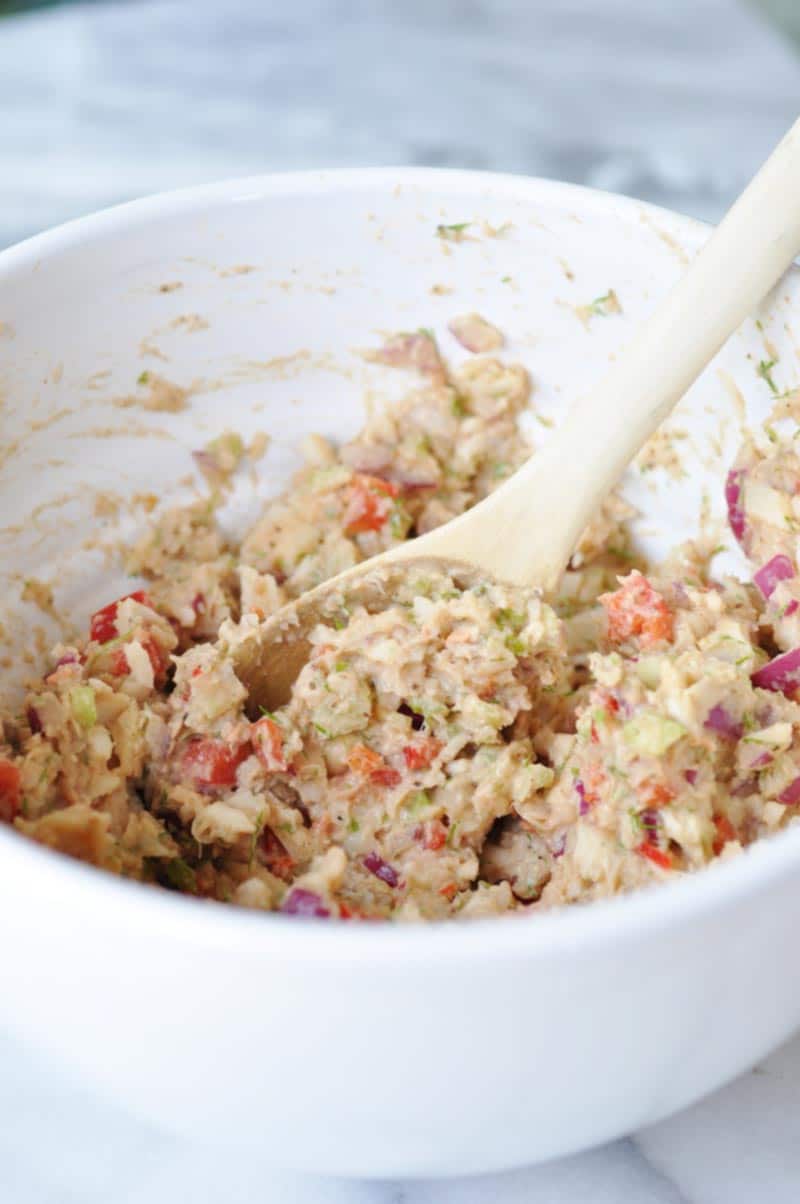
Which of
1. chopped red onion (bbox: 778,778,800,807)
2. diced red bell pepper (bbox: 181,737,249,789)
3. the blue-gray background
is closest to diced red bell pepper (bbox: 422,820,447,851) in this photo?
diced red bell pepper (bbox: 181,737,249,789)

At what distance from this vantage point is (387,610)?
166 cm

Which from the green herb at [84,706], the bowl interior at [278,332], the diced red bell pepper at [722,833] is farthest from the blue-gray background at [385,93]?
the diced red bell pepper at [722,833]

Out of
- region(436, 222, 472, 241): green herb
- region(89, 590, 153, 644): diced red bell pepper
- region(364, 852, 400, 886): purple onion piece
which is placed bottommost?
region(89, 590, 153, 644): diced red bell pepper

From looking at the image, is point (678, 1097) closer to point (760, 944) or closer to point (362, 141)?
point (760, 944)

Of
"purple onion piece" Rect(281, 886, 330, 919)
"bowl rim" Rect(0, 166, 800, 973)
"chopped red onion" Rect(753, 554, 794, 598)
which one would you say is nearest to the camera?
"bowl rim" Rect(0, 166, 800, 973)

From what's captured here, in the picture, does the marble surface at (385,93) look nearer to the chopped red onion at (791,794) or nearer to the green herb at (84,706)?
the green herb at (84,706)

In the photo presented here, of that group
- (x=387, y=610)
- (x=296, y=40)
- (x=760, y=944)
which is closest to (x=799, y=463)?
(x=387, y=610)

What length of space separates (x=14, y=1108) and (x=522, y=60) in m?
2.71

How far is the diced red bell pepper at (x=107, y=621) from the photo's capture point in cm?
174

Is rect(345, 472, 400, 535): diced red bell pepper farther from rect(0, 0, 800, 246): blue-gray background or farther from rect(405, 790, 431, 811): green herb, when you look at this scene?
rect(0, 0, 800, 246): blue-gray background

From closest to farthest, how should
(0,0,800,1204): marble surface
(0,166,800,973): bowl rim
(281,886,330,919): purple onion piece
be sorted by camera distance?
(0,166,800,973): bowl rim
(281,886,330,919): purple onion piece
(0,0,800,1204): marble surface

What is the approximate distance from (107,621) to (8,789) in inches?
15.0

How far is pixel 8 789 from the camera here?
1.41 metres

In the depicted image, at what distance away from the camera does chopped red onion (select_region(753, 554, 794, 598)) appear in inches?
65.0
